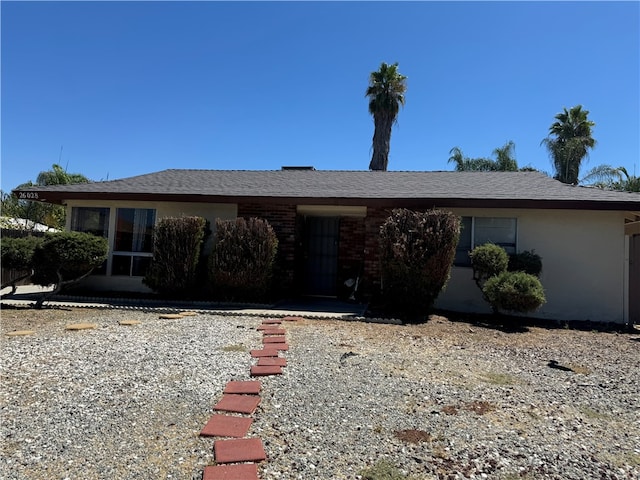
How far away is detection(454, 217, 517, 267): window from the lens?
931 cm

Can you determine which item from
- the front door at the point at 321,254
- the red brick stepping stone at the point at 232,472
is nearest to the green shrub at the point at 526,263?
the front door at the point at 321,254

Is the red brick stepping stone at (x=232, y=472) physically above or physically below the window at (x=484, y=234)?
below

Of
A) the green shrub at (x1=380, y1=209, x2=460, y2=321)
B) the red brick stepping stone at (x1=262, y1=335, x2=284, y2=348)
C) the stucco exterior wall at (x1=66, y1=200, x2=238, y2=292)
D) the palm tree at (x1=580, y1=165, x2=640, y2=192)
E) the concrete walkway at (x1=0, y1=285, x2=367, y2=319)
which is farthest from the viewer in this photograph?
the palm tree at (x1=580, y1=165, x2=640, y2=192)

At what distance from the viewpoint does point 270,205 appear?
10.2m

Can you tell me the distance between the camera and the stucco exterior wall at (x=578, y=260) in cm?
891

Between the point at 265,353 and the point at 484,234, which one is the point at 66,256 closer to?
the point at 265,353

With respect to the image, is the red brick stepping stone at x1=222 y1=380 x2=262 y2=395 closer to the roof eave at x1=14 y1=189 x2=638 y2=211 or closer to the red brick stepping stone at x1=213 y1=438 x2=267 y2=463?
the red brick stepping stone at x1=213 y1=438 x2=267 y2=463

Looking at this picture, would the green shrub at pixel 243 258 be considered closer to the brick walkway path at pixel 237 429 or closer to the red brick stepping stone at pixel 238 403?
the brick walkway path at pixel 237 429

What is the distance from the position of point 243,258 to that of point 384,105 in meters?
17.1

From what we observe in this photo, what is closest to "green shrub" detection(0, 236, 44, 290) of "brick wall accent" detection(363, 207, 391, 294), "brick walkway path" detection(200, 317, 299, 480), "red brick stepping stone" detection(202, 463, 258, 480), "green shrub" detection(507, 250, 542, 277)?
"brick walkway path" detection(200, 317, 299, 480)

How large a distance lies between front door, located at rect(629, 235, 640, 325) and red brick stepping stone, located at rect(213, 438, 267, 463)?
368 inches

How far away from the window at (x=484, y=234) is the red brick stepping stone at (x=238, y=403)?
6978 mm

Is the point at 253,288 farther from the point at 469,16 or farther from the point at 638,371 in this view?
the point at 469,16

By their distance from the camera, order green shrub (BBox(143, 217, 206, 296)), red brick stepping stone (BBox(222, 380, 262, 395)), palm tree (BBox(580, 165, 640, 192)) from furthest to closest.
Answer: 1. palm tree (BBox(580, 165, 640, 192))
2. green shrub (BBox(143, 217, 206, 296))
3. red brick stepping stone (BBox(222, 380, 262, 395))
